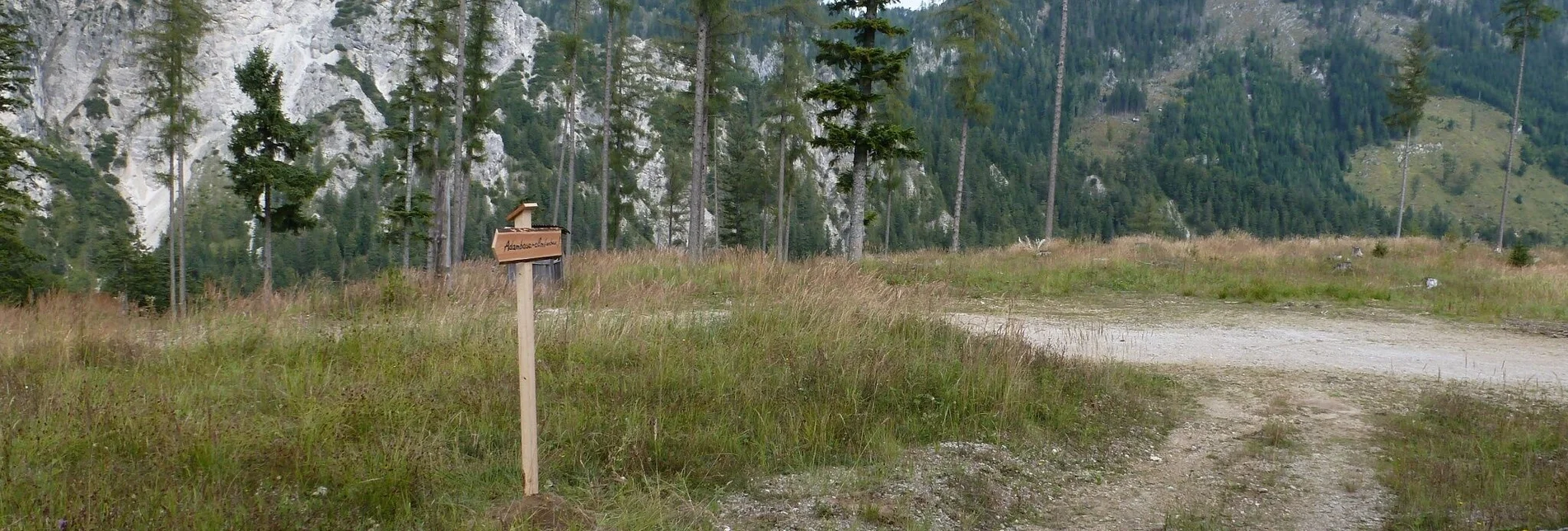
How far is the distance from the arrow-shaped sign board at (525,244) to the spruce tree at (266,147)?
22556mm

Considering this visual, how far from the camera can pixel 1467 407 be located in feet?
21.9

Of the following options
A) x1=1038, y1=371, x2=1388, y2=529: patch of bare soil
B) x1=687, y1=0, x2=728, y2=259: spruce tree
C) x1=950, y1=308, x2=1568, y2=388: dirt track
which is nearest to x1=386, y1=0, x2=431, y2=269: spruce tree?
x1=687, y1=0, x2=728, y2=259: spruce tree

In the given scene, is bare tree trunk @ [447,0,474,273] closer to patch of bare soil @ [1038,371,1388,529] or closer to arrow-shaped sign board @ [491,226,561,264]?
arrow-shaped sign board @ [491,226,561,264]

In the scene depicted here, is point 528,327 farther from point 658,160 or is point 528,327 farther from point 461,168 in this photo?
point 658,160

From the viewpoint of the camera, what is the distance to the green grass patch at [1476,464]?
4.50 metres

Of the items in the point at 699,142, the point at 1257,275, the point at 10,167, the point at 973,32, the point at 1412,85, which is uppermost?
the point at 1412,85

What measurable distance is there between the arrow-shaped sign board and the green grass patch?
4.79 m

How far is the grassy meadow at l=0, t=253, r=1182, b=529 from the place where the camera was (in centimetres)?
384

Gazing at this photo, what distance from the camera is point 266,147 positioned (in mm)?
23906

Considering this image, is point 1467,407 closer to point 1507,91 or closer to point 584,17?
point 584,17

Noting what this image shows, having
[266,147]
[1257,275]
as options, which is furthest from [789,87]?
[1257,275]

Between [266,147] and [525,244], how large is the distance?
2462 cm

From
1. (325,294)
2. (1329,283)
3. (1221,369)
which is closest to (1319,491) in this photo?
(1221,369)

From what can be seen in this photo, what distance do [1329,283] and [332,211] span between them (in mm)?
115210
